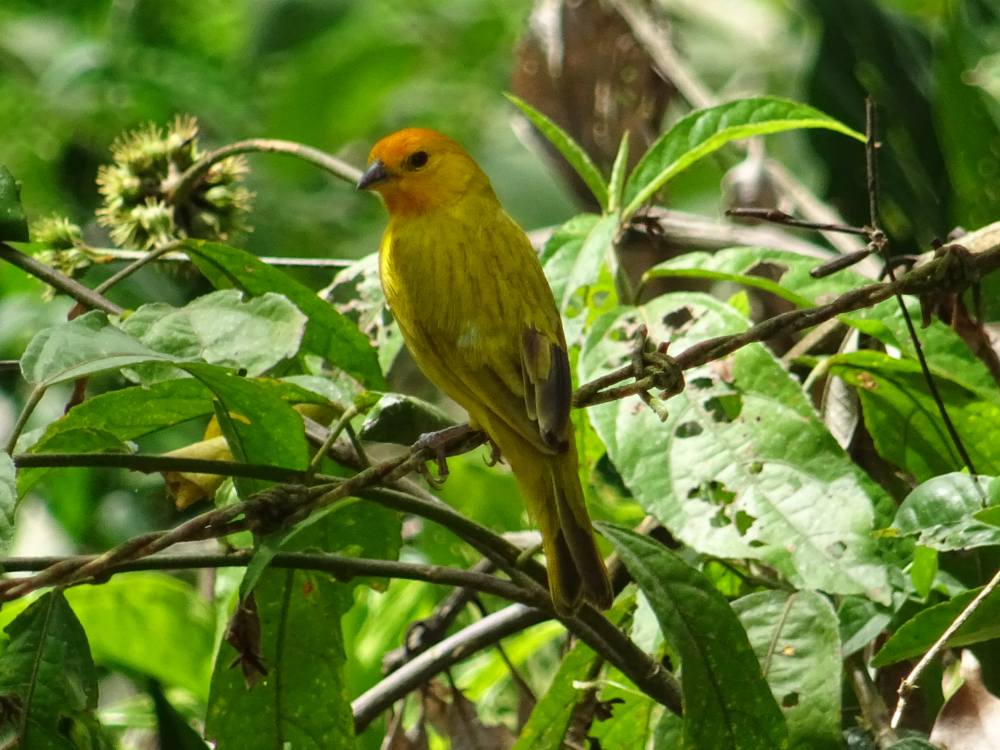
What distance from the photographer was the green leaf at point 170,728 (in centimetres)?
162

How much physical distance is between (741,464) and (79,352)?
1.10 metres

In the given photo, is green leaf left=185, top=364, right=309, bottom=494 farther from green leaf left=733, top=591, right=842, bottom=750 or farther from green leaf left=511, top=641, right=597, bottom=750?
green leaf left=733, top=591, right=842, bottom=750

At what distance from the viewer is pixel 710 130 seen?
86.8 inches

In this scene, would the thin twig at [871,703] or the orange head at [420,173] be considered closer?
the thin twig at [871,703]

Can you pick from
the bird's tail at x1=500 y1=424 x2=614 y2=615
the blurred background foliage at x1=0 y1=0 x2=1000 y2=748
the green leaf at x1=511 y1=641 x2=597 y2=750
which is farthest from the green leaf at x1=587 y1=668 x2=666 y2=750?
the blurred background foliage at x1=0 y1=0 x2=1000 y2=748

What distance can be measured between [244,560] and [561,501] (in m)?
0.58

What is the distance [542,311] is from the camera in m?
2.09

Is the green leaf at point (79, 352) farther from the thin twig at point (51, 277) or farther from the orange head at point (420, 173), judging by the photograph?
the orange head at point (420, 173)

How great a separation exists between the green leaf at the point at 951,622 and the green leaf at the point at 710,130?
0.93 meters

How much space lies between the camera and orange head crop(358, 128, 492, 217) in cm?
276

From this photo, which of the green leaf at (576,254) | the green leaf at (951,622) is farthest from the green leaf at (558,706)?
the green leaf at (576,254)

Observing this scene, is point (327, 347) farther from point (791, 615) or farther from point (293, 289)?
point (791, 615)

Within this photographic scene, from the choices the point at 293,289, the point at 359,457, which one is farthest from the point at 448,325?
the point at 359,457

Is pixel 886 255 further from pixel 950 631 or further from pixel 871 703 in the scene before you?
pixel 871 703
